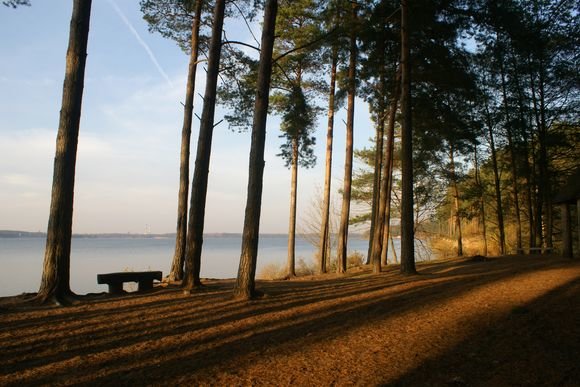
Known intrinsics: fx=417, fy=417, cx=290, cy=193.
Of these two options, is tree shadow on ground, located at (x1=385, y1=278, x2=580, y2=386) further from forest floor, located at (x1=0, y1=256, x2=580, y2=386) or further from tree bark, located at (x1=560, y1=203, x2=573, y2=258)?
tree bark, located at (x1=560, y1=203, x2=573, y2=258)

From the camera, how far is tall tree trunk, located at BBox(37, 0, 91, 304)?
271 inches

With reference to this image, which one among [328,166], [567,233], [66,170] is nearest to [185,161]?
[66,170]

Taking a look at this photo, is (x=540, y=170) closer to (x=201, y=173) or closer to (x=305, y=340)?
(x=201, y=173)

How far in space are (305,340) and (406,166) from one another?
719 centimetres

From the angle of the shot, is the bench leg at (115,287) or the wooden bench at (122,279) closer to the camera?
the wooden bench at (122,279)

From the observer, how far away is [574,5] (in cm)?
1472

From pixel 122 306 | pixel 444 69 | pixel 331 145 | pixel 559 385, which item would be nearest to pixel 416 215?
pixel 331 145

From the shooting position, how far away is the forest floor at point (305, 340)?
364 centimetres

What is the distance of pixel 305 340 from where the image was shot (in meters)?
4.79

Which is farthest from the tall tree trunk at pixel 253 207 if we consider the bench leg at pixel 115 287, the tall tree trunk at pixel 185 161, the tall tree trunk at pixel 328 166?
the tall tree trunk at pixel 328 166

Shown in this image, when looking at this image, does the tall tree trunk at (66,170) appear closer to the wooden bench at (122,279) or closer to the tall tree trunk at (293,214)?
the wooden bench at (122,279)

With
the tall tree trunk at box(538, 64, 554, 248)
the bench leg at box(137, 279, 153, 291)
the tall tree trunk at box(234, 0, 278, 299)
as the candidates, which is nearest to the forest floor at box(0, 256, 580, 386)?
→ the tall tree trunk at box(234, 0, 278, 299)

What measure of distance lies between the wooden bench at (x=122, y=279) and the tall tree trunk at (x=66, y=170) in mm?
1186

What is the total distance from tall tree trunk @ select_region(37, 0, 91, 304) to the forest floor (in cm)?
53
